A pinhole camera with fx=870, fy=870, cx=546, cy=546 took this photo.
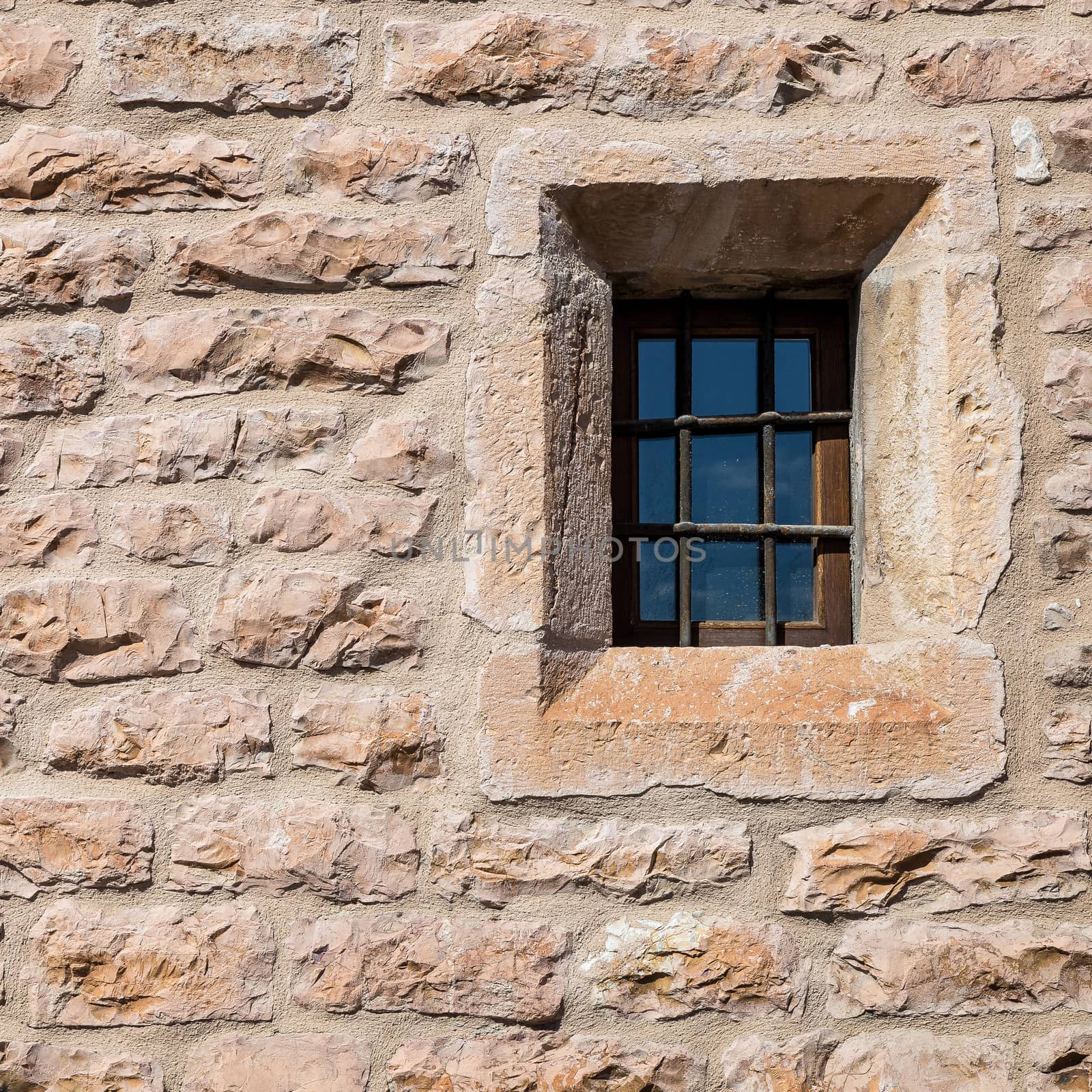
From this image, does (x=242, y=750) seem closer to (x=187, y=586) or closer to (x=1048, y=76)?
(x=187, y=586)

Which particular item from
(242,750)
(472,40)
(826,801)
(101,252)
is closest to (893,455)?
(826,801)

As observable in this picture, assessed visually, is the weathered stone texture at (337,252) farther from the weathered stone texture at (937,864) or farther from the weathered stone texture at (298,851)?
the weathered stone texture at (937,864)

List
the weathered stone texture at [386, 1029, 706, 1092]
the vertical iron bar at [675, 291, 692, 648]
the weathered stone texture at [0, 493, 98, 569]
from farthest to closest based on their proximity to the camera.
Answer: the vertical iron bar at [675, 291, 692, 648] → the weathered stone texture at [0, 493, 98, 569] → the weathered stone texture at [386, 1029, 706, 1092]

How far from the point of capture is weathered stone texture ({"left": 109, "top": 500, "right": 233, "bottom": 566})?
1.45 metres

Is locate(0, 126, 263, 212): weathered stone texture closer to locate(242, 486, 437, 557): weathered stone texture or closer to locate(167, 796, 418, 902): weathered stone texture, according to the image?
locate(242, 486, 437, 557): weathered stone texture

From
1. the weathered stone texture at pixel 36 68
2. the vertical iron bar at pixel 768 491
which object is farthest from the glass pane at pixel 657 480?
the weathered stone texture at pixel 36 68

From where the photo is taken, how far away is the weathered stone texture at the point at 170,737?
4.65 feet

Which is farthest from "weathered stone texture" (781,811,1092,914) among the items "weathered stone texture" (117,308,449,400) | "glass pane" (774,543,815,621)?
"weathered stone texture" (117,308,449,400)

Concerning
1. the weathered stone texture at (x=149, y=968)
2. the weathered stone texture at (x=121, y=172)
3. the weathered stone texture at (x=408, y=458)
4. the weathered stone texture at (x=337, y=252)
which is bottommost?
the weathered stone texture at (x=149, y=968)

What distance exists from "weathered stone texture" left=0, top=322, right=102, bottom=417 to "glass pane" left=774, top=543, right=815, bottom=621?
1.27 metres

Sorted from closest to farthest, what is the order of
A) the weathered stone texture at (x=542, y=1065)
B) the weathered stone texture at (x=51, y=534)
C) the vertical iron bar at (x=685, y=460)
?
the weathered stone texture at (x=542, y=1065) < the weathered stone texture at (x=51, y=534) < the vertical iron bar at (x=685, y=460)

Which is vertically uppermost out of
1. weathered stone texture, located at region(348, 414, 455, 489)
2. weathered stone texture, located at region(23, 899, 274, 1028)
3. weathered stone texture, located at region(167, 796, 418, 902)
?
weathered stone texture, located at region(348, 414, 455, 489)

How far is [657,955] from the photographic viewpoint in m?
1.37

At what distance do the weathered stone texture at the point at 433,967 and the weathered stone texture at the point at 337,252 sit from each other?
1.05 m
